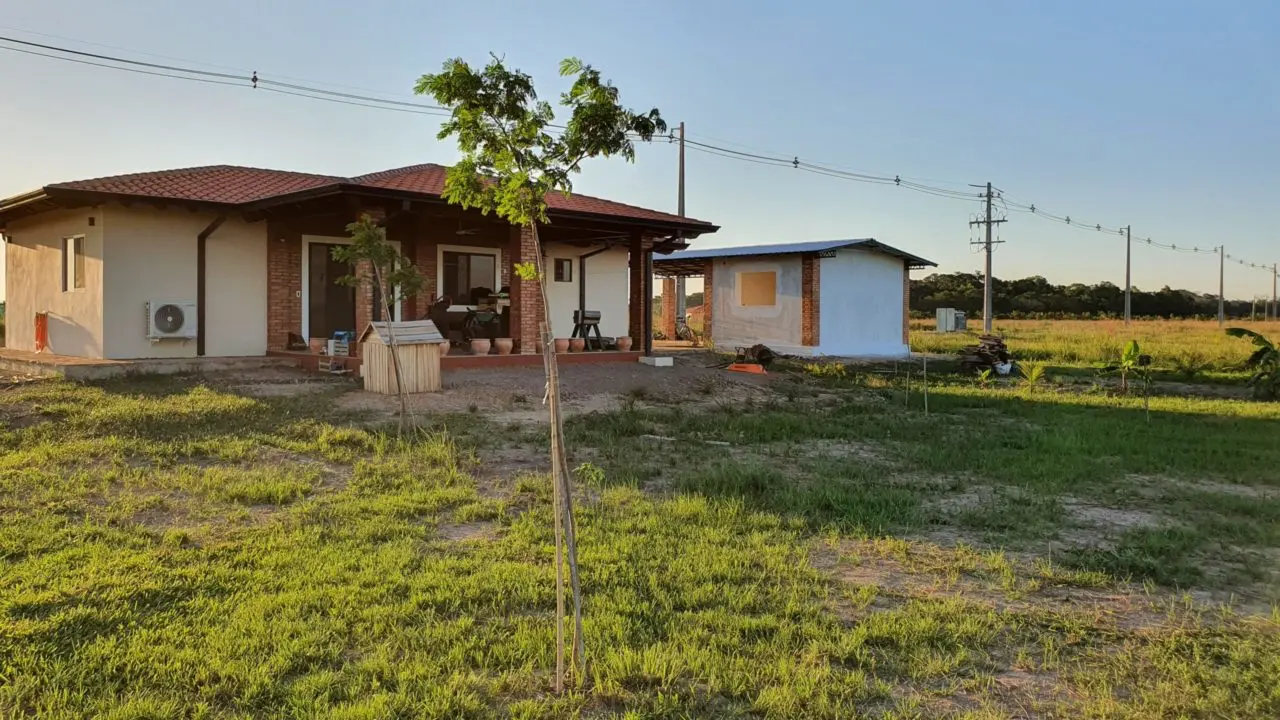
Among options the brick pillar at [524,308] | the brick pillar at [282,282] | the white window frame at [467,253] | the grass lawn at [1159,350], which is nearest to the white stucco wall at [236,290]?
the brick pillar at [282,282]

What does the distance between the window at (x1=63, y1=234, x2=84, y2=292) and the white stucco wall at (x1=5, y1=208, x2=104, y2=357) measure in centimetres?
11

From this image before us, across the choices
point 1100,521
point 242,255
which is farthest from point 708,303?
point 1100,521

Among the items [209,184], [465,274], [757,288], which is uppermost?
[209,184]

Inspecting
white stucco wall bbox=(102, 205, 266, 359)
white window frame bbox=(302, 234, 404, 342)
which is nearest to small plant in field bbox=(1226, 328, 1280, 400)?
white window frame bbox=(302, 234, 404, 342)

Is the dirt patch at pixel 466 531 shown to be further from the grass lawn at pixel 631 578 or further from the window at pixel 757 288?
the window at pixel 757 288

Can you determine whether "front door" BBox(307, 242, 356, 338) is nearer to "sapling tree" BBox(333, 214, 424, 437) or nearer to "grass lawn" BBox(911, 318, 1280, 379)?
"sapling tree" BBox(333, 214, 424, 437)

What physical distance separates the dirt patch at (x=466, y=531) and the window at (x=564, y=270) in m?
12.8

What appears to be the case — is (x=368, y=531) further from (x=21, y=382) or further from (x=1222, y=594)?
(x=21, y=382)

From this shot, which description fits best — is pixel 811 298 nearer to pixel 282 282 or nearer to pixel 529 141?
pixel 282 282

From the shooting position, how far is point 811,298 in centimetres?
2231

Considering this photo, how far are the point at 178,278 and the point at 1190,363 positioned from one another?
21199 millimetres

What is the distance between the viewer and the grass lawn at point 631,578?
2928mm

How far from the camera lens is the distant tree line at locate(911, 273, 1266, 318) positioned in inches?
2274

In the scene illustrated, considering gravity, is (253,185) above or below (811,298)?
above
